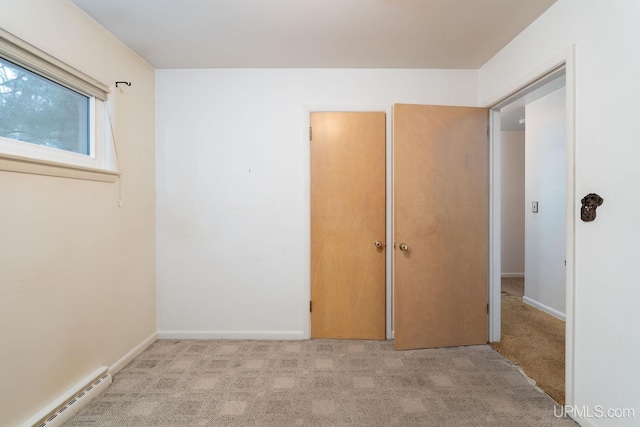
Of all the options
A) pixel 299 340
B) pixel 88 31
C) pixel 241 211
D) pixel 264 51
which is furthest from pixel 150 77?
pixel 299 340

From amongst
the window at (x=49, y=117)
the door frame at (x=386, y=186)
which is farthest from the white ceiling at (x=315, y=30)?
the window at (x=49, y=117)

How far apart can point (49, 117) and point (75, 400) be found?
5.47ft

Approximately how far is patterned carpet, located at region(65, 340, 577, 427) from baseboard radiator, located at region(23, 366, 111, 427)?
0.16 ft

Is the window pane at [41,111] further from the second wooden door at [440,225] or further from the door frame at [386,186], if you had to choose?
A: the second wooden door at [440,225]

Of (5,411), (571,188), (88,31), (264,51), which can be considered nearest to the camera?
(5,411)

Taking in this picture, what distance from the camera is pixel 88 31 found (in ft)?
6.12

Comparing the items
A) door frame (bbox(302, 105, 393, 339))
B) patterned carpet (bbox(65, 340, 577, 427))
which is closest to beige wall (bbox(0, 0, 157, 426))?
patterned carpet (bbox(65, 340, 577, 427))

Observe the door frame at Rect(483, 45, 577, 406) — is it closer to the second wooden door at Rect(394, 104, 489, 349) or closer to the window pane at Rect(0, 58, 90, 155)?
the second wooden door at Rect(394, 104, 489, 349)

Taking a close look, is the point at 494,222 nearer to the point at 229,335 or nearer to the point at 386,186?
the point at 386,186

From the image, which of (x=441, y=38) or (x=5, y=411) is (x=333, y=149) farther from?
(x=5, y=411)

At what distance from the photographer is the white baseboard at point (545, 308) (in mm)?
3041

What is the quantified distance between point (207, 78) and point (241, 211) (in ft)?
4.04

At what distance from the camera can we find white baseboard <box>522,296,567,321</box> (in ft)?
9.98

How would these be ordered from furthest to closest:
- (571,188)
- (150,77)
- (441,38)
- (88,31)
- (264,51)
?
(150,77), (264,51), (441,38), (88,31), (571,188)
